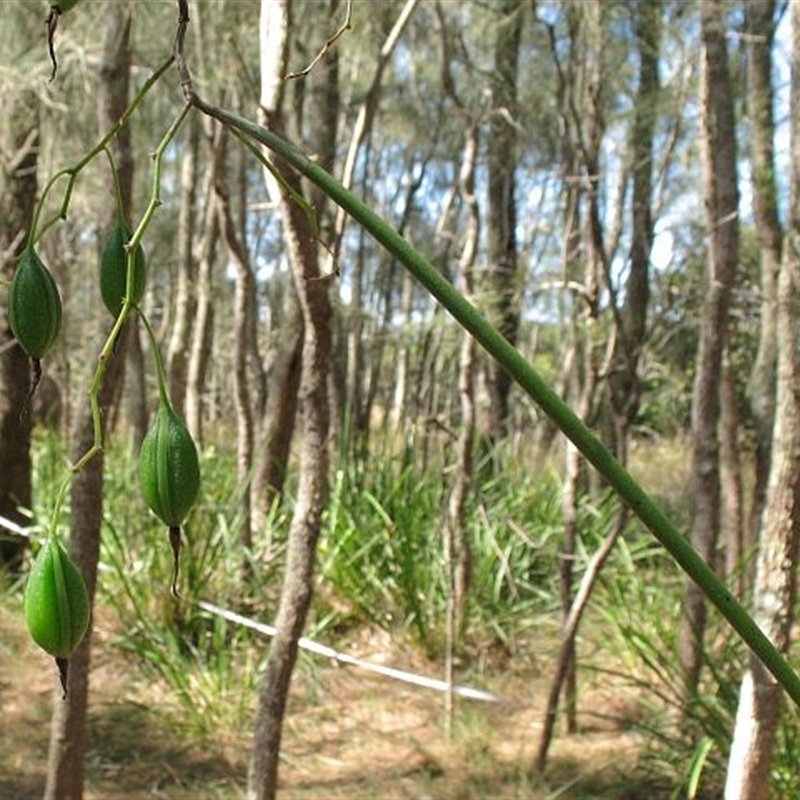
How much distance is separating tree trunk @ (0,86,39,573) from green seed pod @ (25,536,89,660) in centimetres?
532

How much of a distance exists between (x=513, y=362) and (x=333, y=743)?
13.6 feet

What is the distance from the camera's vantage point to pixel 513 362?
0.59m

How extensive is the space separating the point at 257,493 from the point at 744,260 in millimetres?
7394

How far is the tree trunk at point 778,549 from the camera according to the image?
192 cm

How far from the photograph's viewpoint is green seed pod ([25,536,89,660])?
661 mm

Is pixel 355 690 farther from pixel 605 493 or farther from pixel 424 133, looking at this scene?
pixel 424 133

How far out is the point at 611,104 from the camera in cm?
896

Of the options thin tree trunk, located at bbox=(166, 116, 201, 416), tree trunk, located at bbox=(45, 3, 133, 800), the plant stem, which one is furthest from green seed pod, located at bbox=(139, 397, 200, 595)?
thin tree trunk, located at bbox=(166, 116, 201, 416)

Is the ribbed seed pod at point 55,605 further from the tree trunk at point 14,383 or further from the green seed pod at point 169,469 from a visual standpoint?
the tree trunk at point 14,383

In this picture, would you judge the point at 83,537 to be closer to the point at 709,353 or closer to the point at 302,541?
the point at 302,541

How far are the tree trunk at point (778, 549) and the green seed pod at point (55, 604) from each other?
1.50m

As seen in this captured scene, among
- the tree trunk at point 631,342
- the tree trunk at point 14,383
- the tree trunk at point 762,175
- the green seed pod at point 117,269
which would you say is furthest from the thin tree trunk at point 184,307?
the green seed pod at point 117,269

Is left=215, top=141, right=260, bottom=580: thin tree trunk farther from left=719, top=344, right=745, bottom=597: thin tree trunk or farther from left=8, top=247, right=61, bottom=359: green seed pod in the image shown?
left=8, top=247, right=61, bottom=359: green seed pod

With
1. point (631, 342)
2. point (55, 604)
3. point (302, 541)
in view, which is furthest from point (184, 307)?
point (55, 604)
